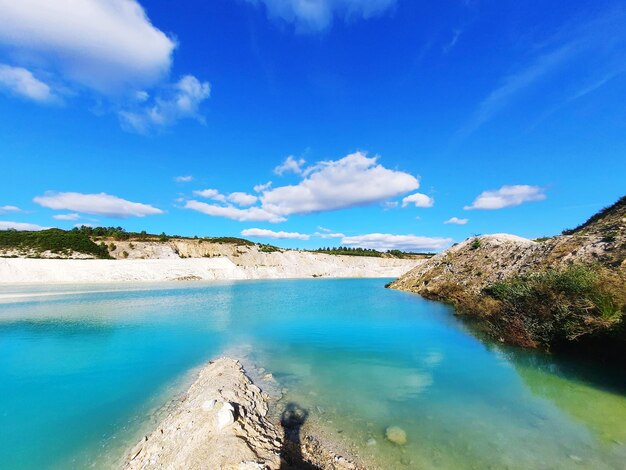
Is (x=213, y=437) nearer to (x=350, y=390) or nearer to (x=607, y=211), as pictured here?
(x=350, y=390)

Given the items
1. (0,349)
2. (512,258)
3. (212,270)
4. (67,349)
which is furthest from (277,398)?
(212,270)

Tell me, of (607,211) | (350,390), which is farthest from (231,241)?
(350,390)

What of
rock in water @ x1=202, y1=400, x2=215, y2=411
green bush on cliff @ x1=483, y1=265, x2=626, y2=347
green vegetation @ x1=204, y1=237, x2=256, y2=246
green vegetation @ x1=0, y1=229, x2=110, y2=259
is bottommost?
rock in water @ x1=202, y1=400, x2=215, y2=411

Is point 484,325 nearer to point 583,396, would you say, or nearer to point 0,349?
point 583,396

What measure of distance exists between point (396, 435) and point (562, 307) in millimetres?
8504

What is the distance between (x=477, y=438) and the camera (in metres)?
6.71

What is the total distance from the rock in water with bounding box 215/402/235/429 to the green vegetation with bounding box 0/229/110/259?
76141mm

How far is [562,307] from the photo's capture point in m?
11.3

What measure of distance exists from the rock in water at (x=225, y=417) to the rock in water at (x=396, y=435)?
3.35 m

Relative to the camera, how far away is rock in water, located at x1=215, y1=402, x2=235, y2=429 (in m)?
6.45

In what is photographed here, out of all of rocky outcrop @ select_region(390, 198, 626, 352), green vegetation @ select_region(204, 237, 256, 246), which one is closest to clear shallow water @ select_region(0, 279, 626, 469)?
rocky outcrop @ select_region(390, 198, 626, 352)

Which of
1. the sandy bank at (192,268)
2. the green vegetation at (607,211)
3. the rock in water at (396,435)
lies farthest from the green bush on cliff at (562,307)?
the sandy bank at (192,268)

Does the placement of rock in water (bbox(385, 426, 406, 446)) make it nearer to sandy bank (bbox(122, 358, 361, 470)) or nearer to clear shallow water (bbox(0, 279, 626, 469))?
clear shallow water (bbox(0, 279, 626, 469))

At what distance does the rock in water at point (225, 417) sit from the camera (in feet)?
21.2
